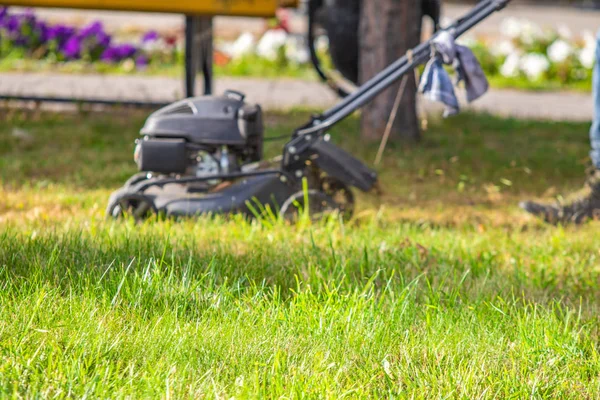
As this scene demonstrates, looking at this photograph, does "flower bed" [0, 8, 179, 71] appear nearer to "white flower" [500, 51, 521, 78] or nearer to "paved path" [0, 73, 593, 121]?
"paved path" [0, 73, 593, 121]

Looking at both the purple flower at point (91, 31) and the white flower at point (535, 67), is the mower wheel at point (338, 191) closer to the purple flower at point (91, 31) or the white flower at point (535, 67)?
the purple flower at point (91, 31)

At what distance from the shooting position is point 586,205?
164 inches

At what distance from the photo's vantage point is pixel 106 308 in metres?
2.40

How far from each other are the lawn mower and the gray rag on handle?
15cm

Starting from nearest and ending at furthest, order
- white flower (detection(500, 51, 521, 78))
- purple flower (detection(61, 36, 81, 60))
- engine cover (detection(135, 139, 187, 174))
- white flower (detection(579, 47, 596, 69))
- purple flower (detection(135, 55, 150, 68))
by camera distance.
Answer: engine cover (detection(135, 139, 187, 174))
purple flower (detection(61, 36, 81, 60))
purple flower (detection(135, 55, 150, 68))
white flower (detection(579, 47, 596, 69))
white flower (detection(500, 51, 521, 78))

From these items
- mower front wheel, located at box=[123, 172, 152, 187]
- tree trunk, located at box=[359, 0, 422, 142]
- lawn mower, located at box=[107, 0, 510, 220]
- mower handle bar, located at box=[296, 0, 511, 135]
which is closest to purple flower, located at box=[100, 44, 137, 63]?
tree trunk, located at box=[359, 0, 422, 142]

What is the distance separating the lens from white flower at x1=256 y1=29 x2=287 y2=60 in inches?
377

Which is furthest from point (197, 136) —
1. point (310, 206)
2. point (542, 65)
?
point (542, 65)

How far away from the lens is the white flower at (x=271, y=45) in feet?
31.4

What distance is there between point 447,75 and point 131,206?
1.35 m

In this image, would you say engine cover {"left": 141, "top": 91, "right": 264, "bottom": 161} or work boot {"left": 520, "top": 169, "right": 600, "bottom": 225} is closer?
engine cover {"left": 141, "top": 91, "right": 264, "bottom": 161}

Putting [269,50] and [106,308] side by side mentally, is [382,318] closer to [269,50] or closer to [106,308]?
[106,308]

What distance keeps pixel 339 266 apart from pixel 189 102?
3.71 feet

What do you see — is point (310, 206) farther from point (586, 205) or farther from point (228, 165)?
point (586, 205)
